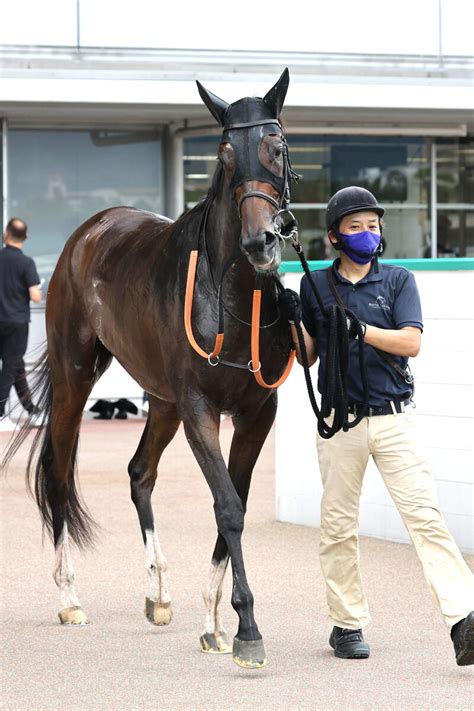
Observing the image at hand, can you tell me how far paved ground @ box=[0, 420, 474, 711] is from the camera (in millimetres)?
4789

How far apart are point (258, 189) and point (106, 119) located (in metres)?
12.7

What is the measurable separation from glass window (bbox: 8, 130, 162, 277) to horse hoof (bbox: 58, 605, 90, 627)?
1110 centimetres

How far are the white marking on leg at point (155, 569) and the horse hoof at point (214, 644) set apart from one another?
59 cm

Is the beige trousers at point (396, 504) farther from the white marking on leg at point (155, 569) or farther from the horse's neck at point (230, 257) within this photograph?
the white marking on leg at point (155, 569)

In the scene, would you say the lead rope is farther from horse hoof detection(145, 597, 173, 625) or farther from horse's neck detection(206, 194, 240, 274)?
horse hoof detection(145, 597, 173, 625)

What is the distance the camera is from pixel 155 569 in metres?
6.07

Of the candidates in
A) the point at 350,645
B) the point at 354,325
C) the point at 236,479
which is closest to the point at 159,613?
the point at 236,479

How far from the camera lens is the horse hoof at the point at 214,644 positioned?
17.8 feet

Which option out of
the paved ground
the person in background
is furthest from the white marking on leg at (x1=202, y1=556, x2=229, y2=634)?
the person in background

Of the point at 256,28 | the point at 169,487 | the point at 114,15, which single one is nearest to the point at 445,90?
the point at 256,28

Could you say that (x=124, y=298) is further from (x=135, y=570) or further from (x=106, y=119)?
(x=106, y=119)

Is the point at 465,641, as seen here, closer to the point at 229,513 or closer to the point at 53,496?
the point at 229,513

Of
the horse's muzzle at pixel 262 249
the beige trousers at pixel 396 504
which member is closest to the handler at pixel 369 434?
the beige trousers at pixel 396 504

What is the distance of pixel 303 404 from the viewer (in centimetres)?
830
